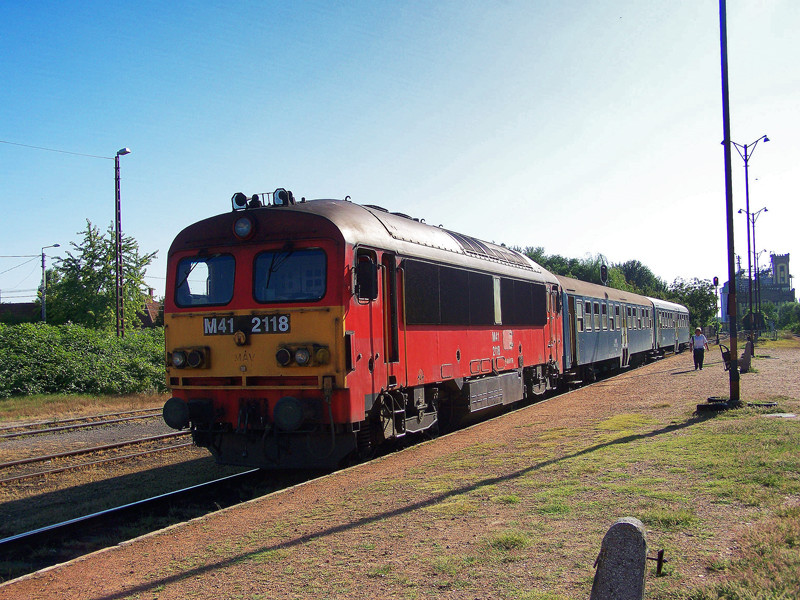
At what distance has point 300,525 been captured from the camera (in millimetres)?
6488

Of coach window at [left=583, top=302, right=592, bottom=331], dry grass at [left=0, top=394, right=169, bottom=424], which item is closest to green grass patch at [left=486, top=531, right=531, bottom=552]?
dry grass at [left=0, top=394, right=169, bottom=424]

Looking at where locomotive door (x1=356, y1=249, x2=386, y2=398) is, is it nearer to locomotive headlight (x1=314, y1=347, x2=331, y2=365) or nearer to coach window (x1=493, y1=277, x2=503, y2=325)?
locomotive headlight (x1=314, y1=347, x2=331, y2=365)

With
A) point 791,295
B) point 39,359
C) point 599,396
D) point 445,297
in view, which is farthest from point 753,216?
point 791,295

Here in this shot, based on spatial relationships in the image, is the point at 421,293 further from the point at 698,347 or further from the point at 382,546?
the point at 698,347

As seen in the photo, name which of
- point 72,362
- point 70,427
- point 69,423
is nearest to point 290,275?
point 70,427

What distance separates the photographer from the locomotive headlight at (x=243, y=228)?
8.95 m

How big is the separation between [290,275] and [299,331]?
0.77 meters

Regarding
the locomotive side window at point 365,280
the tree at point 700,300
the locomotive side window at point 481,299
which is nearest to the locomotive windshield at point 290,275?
the locomotive side window at point 365,280

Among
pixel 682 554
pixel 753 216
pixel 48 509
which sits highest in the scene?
pixel 753 216

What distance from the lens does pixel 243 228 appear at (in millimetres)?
9000

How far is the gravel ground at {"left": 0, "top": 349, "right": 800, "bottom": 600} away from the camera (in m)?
4.72

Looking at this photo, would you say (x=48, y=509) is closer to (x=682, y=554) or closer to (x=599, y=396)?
(x=682, y=554)

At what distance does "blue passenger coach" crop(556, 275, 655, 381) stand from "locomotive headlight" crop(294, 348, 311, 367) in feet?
39.8

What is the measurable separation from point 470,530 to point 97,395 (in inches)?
741
